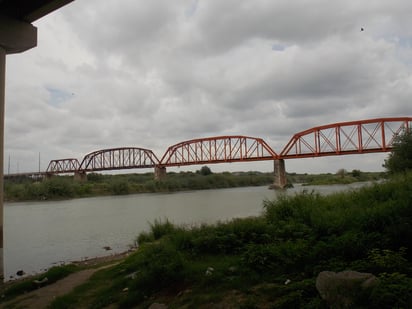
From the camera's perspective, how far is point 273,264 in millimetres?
4836

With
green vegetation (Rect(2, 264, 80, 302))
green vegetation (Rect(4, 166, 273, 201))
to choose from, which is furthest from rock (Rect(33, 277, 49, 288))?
green vegetation (Rect(4, 166, 273, 201))

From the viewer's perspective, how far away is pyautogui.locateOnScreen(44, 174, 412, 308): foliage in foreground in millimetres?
3784

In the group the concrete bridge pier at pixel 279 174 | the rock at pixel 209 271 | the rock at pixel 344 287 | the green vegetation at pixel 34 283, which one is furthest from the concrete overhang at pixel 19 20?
the concrete bridge pier at pixel 279 174

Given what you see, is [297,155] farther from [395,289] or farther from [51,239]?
[395,289]

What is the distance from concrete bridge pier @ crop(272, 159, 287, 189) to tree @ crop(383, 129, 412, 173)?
38.5 meters

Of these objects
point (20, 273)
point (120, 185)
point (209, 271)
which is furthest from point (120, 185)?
point (209, 271)

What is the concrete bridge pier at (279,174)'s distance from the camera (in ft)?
190

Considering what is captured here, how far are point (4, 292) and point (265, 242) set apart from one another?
20.8 ft

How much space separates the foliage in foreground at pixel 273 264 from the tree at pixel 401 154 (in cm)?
1112

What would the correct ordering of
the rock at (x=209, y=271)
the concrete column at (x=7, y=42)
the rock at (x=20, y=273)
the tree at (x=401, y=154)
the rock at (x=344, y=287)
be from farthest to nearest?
the tree at (x=401, y=154)
the rock at (x=20, y=273)
the concrete column at (x=7, y=42)
the rock at (x=209, y=271)
the rock at (x=344, y=287)

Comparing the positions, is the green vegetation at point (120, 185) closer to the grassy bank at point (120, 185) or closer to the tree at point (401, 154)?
the grassy bank at point (120, 185)

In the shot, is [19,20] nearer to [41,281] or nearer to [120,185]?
[41,281]

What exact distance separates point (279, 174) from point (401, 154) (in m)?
44.0

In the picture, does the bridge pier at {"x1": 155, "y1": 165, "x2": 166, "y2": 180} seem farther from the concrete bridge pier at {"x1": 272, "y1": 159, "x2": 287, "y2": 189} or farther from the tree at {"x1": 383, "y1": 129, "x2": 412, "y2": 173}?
the tree at {"x1": 383, "y1": 129, "x2": 412, "y2": 173}
